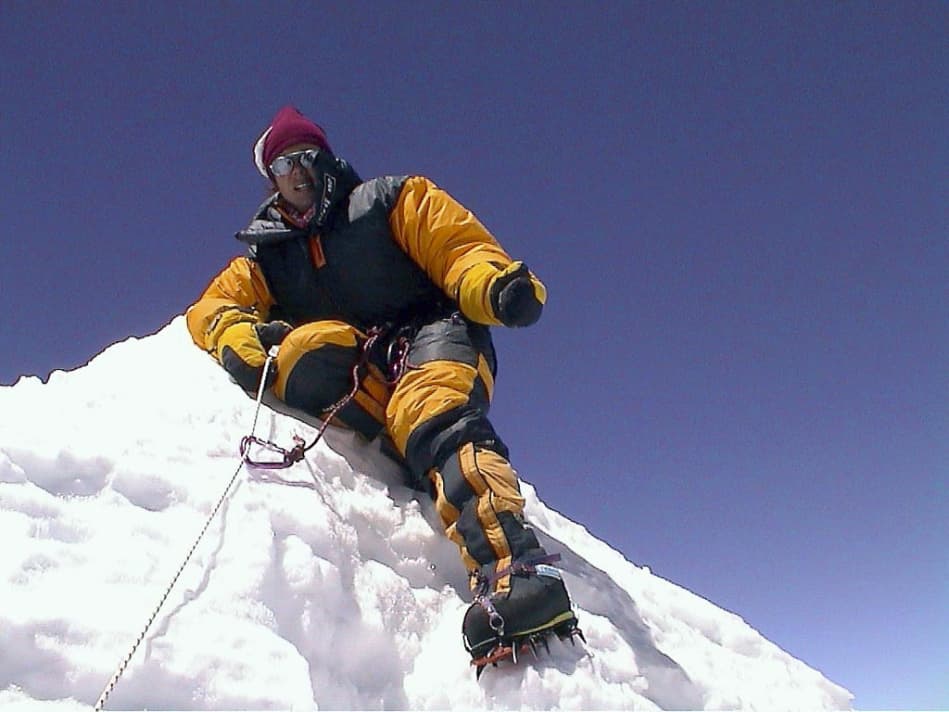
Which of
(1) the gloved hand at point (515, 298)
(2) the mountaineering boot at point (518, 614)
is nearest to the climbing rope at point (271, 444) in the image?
(1) the gloved hand at point (515, 298)

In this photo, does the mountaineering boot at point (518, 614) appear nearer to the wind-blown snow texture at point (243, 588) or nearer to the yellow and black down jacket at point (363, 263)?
the wind-blown snow texture at point (243, 588)

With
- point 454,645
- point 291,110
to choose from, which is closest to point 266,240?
point 291,110

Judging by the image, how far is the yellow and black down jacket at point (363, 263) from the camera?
3303mm

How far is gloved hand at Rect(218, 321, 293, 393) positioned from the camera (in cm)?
320

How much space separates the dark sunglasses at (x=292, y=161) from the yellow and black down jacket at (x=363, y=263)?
0.18 m

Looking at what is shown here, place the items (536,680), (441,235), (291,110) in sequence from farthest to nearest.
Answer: (291,110) → (441,235) → (536,680)

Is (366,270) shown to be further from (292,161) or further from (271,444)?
(271,444)

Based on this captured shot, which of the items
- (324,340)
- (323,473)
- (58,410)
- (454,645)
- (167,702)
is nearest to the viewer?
(167,702)

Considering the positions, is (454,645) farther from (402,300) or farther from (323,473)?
(402,300)

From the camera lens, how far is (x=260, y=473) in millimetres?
2568

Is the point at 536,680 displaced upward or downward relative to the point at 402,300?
downward

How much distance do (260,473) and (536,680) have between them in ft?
3.73

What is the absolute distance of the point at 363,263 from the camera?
3490 millimetres

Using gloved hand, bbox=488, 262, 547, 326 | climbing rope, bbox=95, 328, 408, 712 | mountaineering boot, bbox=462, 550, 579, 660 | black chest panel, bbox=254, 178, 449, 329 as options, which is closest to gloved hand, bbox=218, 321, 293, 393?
climbing rope, bbox=95, 328, 408, 712
